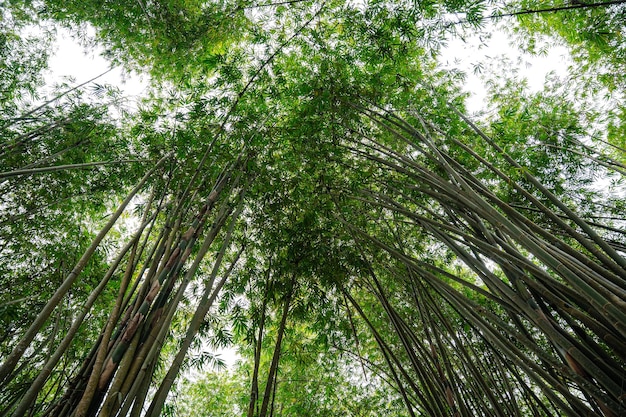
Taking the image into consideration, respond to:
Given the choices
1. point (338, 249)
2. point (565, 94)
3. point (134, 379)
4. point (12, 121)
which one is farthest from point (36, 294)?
point (565, 94)

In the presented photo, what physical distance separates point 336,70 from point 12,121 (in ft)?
10.5

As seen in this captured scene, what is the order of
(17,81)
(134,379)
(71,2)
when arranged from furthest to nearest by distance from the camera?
(17,81) → (71,2) → (134,379)

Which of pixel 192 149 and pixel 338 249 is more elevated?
pixel 192 149

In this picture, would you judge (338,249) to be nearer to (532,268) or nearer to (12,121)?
(532,268)

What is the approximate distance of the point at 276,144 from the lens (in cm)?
347

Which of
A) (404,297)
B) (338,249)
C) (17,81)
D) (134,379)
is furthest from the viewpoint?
(404,297)

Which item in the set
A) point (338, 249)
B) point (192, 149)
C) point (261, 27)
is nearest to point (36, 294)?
point (192, 149)

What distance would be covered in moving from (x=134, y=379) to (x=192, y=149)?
2.06 metres

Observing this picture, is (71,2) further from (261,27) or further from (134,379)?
(134,379)

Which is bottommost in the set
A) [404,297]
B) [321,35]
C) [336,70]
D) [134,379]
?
[134,379]

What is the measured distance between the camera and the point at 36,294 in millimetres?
3652

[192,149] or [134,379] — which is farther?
[192,149]

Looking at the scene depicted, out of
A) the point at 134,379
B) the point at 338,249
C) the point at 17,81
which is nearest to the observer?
the point at 134,379

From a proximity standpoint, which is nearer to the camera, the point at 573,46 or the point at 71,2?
the point at 71,2
